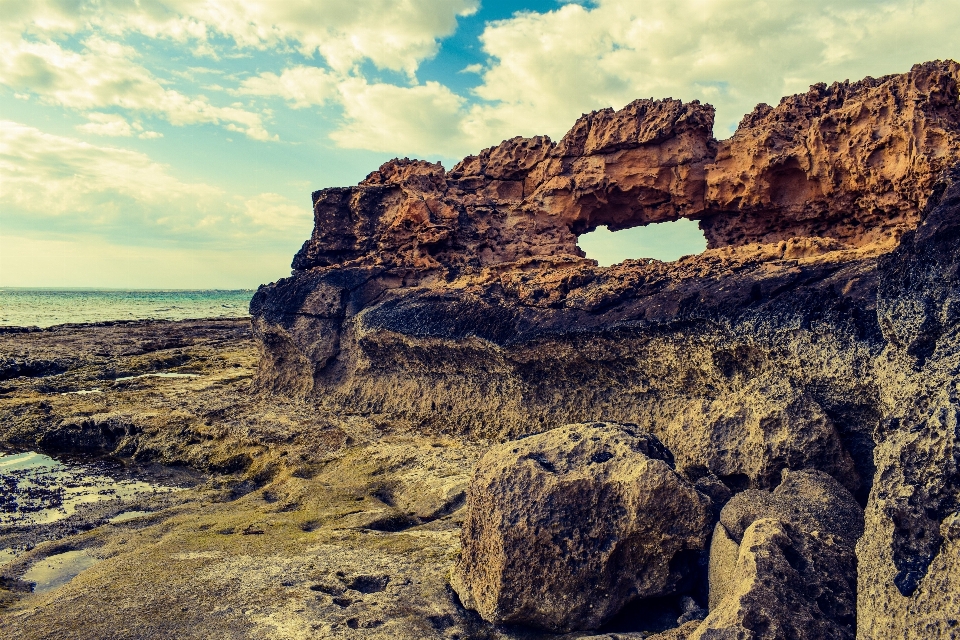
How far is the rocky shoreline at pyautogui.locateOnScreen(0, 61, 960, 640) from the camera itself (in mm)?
3264

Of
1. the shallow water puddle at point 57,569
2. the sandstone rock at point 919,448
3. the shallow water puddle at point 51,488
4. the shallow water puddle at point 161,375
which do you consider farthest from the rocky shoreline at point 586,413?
the shallow water puddle at point 161,375

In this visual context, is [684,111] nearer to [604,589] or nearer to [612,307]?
[612,307]

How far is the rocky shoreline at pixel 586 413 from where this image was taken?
3264 mm

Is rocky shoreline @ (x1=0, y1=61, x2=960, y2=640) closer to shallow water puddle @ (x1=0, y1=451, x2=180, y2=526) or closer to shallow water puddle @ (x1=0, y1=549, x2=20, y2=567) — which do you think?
shallow water puddle @ (x1=0, y1=549, x2=20, y2=567)

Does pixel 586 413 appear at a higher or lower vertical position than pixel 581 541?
higher

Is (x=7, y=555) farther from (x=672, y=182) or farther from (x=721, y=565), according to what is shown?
(x=672, y=182)

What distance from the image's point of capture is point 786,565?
3.17m

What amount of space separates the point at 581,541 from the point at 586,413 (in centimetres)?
306

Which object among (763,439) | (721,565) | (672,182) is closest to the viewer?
(721,565)

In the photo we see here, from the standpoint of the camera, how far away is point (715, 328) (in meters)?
5.43

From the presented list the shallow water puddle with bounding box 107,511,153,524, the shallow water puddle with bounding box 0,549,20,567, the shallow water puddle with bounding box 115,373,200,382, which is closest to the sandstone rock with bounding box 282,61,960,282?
the shallow water puddle with bounding box 107,511,153,524

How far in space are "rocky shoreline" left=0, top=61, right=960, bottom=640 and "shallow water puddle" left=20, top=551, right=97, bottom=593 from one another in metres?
0.16

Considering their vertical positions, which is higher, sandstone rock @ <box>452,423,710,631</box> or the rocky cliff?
the rocky cliff

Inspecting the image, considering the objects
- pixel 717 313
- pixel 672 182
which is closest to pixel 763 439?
pixel 717 313
